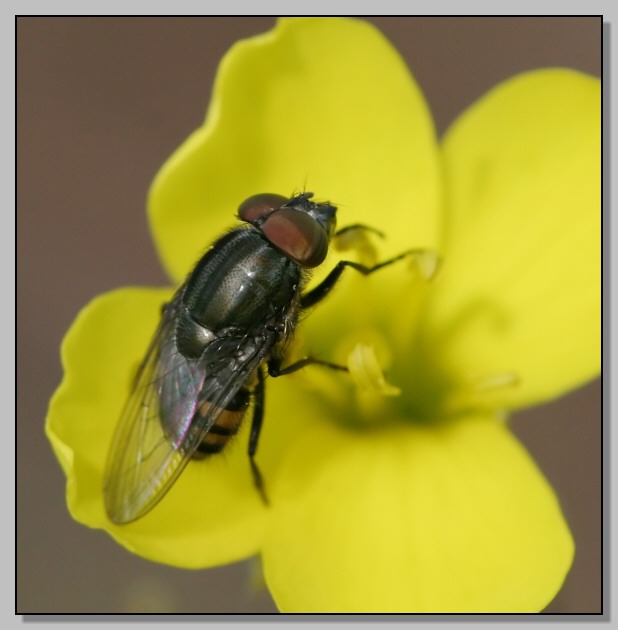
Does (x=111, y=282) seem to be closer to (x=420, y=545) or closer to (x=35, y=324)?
(x=35, y=324)

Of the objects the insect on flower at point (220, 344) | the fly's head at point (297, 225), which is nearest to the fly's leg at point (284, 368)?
the insect on flower at point (220, 344)

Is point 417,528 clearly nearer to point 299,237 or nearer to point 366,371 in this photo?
point 366,371

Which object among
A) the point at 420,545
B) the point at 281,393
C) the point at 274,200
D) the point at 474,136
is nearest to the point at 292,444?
the point at 281,393

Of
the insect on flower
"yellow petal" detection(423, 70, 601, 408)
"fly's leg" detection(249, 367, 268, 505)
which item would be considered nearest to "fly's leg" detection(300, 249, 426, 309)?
the insect on flower

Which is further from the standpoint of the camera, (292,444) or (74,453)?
(292,444)

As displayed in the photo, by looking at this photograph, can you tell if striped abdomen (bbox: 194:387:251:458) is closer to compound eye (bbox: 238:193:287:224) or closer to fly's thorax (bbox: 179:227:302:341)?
fly's thorax (bbox: 179:227:302:341)

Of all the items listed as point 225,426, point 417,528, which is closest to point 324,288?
point 225,426
